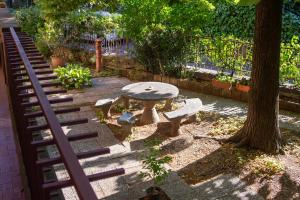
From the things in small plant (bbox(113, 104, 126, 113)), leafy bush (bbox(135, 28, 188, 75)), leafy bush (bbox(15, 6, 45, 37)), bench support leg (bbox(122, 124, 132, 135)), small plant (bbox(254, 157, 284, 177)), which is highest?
leafy bush (bbox(15, 6, 45, 37))

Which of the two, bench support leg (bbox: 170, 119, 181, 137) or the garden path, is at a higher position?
bench support leg (bbox: 170, 119, 181, 137)

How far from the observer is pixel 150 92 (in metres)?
7.81

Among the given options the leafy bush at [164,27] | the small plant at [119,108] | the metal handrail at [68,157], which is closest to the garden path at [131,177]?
the small plant at [119,108]

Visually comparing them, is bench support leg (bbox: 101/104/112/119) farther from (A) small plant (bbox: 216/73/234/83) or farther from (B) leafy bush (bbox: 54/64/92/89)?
(A) small plant (bbox: 216/73/234/83)

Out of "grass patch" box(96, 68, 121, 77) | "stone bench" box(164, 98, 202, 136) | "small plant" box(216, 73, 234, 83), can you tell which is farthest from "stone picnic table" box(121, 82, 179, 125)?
"grass patch" box(96, 68, 121, 77)

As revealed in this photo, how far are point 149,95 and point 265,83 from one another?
240 cm

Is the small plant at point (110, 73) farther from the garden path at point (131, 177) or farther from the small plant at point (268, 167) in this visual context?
the small plant at point (268, 167)

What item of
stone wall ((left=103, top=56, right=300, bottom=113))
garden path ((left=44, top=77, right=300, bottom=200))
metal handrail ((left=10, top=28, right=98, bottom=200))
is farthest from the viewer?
stone wall ((left=103, top=56, right=300, bottom=113))

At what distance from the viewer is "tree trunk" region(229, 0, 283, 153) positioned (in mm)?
5770

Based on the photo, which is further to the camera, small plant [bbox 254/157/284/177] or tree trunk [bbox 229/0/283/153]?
tree trunk [bbox 229/0/283/153]

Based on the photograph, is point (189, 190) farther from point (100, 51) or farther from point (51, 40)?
point (51, 40)

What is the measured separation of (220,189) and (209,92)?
4949 millimetres

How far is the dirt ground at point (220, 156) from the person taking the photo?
533cm

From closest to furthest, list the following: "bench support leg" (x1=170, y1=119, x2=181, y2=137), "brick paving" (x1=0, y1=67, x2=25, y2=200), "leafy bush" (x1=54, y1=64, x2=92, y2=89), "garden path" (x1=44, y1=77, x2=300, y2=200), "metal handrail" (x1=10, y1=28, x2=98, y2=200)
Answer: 1. "metal handrail" (x1=10, y1=28, x2=98, y2=200)
2. "garden path" (x1=44, y1=77, x2=300, y2=200)
3. "brick paving" (x1=0, y1=67, x2=25, y2=200)
4. "bench support leg" (x1=170, y1=119, x2=181, y2=137)
5. "leafy bush" (x1=54, y1=64, x2=92, y2=89)
